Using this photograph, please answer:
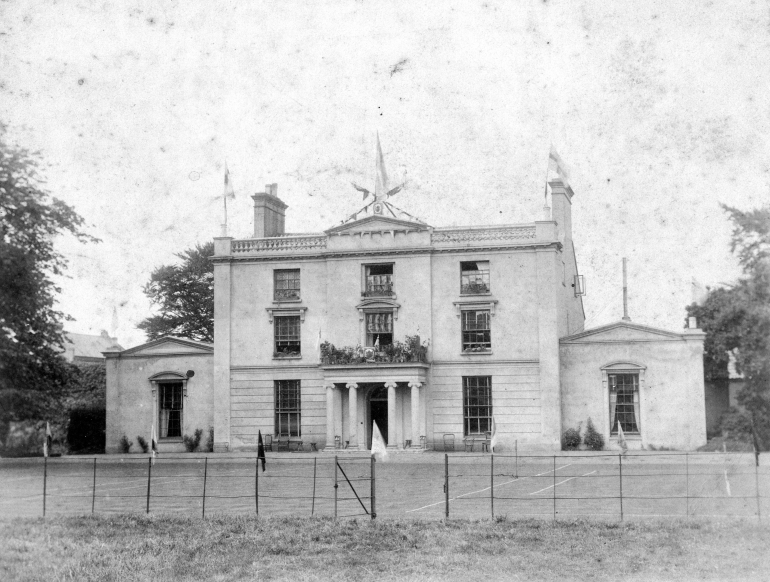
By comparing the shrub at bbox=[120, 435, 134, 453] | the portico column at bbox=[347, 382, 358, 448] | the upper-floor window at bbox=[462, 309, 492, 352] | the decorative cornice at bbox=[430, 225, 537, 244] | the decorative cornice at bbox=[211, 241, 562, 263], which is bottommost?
the shrub at bbox=[120, 435, 134, 453]

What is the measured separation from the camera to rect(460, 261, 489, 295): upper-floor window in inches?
1607

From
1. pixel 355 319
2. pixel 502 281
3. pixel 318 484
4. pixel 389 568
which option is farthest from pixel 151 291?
pixel 389 568

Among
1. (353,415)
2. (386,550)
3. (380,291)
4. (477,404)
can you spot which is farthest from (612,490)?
(380,291)

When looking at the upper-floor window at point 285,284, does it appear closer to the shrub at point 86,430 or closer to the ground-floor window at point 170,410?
the ground-floor window at point 170,410

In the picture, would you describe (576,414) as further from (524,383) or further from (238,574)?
(238,574)

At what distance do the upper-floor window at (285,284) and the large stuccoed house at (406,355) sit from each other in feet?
0.22

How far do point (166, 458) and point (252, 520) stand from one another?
2269cm

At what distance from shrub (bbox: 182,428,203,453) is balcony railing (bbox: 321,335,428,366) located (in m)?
7.12

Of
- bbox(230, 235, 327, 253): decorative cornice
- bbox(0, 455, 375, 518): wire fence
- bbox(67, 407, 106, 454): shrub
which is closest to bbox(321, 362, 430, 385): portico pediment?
bbox(0, 455, 375, 518): wire fence

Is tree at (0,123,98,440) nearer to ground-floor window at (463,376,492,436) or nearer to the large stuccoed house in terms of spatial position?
the large stuccoed house

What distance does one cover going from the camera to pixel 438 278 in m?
41.2

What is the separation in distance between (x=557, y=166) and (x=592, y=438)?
496 inches

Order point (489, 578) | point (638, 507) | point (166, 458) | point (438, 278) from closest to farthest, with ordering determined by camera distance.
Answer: point (489, 578), point (638, 507), point (166, 458), point (438, 278)

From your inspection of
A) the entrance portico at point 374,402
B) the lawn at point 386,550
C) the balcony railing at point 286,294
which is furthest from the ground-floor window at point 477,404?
the lawn at point 386,550
